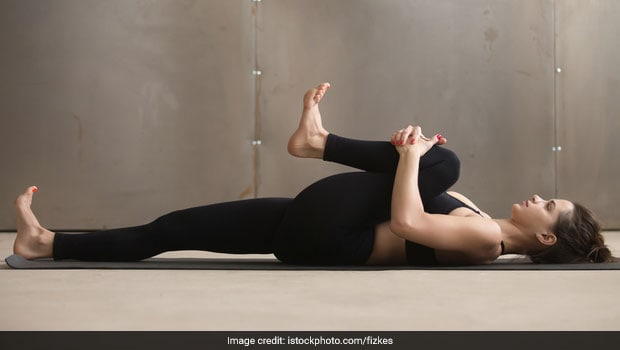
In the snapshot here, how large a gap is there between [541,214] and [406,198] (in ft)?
1.54

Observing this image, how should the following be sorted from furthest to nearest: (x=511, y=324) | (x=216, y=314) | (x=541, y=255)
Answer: (x=541, y=255)
(x=216, y=314)
(x=511, y=324)

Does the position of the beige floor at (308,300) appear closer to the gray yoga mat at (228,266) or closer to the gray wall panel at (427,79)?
the gray yoga mat at (228,266)

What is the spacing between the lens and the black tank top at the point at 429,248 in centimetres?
235

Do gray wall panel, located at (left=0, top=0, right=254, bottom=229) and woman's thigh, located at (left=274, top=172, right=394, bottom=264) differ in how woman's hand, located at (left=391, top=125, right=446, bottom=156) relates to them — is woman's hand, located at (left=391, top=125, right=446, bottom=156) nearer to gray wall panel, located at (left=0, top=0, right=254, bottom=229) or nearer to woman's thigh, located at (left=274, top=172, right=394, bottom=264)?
woman's thigh, located at (left=274, top=172, right=394, bottom=264)

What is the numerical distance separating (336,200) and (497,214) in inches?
128

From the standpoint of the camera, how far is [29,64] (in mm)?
4957

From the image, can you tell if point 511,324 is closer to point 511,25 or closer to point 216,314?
point 216,314

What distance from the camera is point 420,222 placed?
2113 mm

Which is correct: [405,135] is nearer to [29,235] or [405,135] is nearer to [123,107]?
[29,235]

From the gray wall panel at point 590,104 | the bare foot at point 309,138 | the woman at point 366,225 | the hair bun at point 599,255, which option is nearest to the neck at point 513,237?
the woman at point 366,225

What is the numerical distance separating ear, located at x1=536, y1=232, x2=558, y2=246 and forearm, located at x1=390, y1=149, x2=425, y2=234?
0.43 m

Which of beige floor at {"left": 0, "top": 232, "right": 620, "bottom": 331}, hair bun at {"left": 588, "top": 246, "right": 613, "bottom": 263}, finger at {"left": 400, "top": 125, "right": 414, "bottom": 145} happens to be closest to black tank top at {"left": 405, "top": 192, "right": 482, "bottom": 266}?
beige floor at {"left": 0, "top": 232, "right": 620, "bottom": 331}
